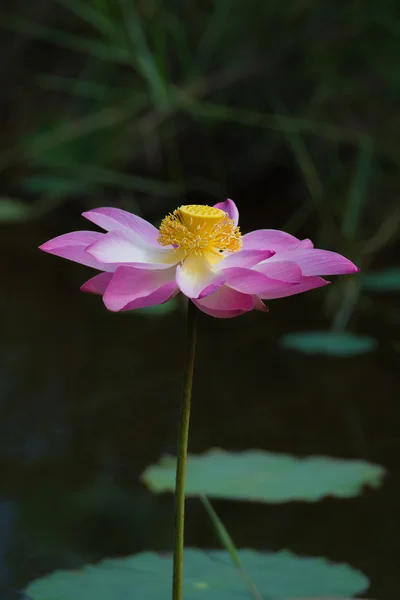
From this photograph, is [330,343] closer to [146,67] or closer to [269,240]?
Result: [146,67]

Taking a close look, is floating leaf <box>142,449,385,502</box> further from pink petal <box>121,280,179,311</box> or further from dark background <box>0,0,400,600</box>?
pink petal <box>121,280,179,311</box>

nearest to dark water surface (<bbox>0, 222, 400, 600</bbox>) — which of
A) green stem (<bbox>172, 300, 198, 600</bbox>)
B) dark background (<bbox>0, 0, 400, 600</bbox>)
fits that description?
dark background (<bbox>0, 0, 400, 600</bbox>)

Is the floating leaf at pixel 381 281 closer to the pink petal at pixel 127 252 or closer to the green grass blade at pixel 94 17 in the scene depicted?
the green grass blade at pixel 94 17

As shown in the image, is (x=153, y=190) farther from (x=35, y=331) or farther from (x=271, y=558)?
(x=271, y=558)

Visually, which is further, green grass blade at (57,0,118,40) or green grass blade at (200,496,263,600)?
green grass blade at (57,0,118,40)

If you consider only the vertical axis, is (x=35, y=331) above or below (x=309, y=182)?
below

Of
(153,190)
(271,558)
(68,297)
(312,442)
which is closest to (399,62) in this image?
(153,190)

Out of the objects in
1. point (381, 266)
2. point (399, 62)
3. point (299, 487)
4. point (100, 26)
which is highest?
point (399, 62)
